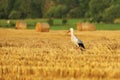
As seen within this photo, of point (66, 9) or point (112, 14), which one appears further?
point (66, 9)

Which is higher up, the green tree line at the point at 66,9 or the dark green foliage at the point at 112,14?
the green tree line at the point at 66,9

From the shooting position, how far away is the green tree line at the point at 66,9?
65.0 m

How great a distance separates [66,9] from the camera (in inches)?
3066

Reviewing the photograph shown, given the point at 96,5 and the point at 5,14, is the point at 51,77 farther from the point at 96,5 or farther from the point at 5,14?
the point at 5,14

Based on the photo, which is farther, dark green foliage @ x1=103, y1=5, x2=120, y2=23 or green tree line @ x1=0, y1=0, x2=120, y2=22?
green tree line @ x1=0, y1=0, x2=120, y2=22

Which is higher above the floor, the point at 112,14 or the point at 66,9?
the point at 66,9

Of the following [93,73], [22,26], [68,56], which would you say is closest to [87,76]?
[93,73]

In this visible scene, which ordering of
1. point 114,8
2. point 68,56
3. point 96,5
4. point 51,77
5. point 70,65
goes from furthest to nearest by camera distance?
point 96,5 < point 114,8 < point 68,56 < point 70,65 < point 51,77

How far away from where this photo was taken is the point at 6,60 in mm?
12914

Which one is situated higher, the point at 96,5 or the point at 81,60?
the point at 96,5

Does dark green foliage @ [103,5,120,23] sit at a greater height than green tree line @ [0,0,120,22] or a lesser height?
lesser

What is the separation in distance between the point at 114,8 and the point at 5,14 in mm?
19442

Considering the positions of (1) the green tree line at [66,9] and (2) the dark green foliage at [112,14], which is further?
(1) the green tree line at [66,9]

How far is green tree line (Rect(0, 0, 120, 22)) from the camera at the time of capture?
65.0m
